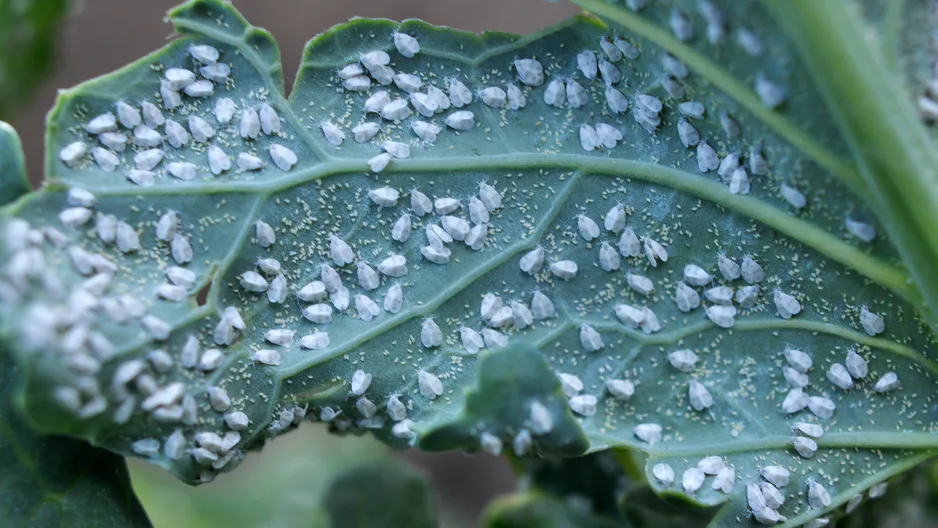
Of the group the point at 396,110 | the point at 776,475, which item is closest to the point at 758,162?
the point at 776,475

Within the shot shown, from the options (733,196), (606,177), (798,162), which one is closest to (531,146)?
(606,177)

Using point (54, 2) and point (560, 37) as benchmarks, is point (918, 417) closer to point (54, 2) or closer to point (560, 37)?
point (560, 37)

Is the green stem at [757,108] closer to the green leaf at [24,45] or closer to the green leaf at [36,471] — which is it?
the green leaf at [36,471]

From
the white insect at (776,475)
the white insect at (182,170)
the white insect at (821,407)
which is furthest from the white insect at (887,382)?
the white insect at (182,170)

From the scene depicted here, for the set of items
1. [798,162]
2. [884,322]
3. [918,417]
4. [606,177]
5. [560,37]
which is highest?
[560,37]

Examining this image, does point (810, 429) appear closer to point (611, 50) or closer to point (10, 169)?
point (611, 50)

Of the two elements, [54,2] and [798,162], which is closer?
[798,162]
